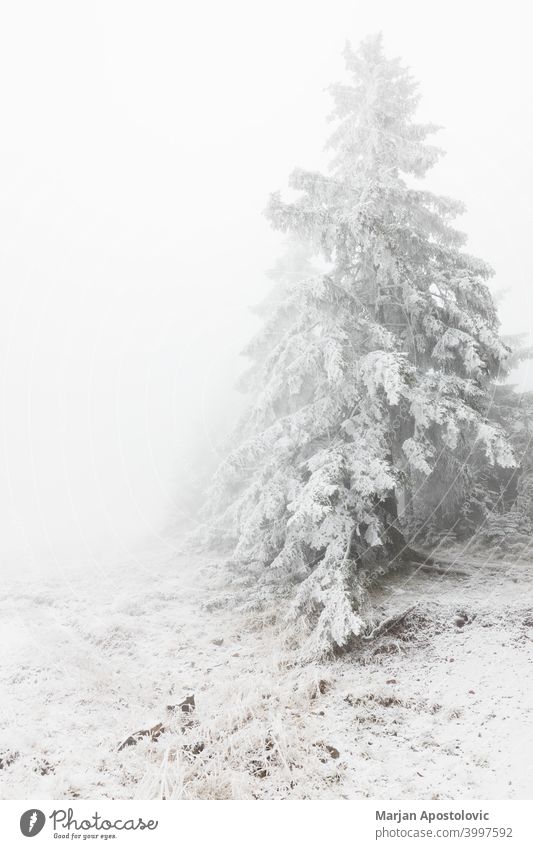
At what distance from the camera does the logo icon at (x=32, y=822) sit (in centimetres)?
520

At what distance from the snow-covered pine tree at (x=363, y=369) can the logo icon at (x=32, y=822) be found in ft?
14.8

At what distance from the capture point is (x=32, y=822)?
5.25 meters

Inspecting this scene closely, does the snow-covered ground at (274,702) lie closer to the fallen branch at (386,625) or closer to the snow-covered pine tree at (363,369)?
the fallen branch at (386,625)

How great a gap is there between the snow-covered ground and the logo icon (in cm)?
20

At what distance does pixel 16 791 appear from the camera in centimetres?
543

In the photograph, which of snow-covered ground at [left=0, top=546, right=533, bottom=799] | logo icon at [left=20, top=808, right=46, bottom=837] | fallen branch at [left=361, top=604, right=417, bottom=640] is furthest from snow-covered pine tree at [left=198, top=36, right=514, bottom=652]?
logo icon at [left=20, top=808, right=46, bottom=837]

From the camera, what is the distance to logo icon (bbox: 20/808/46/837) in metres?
5.20

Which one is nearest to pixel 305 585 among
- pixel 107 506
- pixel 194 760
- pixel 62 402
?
pixel 194 760

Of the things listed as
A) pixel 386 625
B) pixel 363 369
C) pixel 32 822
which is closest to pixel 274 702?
pixel 386 625

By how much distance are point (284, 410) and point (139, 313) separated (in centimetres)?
4862

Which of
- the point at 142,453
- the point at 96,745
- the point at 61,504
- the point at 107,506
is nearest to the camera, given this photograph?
the point at 96,745

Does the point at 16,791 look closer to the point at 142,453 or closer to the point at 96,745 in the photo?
the point at 96,745

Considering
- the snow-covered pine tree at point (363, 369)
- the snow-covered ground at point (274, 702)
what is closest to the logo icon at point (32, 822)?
the snow-covered ground at point (274, 702)

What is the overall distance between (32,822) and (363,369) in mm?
8473
